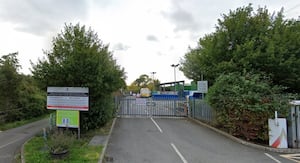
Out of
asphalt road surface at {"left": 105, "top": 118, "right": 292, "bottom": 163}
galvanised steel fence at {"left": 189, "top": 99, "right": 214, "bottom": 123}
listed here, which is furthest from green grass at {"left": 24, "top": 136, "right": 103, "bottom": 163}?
galvanised steel fence at {"left": 189, "top": 99, "right": 214, "bottom": 123}

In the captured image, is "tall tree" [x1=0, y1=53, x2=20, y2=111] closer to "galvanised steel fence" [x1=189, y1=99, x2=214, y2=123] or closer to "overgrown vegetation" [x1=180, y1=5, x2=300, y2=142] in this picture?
"galvanised steel fence" [x1=189, y1=99, x2=214, y2=123]

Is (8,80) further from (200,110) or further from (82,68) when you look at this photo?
(200,110)

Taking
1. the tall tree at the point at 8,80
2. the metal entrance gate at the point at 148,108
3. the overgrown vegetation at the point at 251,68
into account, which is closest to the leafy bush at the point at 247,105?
the overgrown vegetation at the point at 251,68

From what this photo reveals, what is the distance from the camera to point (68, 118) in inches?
465

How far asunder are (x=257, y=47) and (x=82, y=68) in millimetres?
11776

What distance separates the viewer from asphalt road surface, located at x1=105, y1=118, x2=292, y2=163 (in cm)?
855

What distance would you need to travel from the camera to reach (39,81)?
1268cm

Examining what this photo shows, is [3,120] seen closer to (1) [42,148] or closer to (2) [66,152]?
(1) [42,148]

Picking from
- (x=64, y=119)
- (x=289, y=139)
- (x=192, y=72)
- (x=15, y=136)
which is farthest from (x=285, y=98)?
(x=192, y=72)

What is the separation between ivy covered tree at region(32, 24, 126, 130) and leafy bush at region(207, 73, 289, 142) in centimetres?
573

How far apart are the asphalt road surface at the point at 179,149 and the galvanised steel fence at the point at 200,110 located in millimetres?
2737

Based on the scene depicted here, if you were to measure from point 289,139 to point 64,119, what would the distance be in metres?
10.0

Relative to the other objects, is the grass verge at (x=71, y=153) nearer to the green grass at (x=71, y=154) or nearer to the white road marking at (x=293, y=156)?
the green grass at (x=71, y=154)

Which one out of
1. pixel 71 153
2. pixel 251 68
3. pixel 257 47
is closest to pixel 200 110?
pixel 251 68
